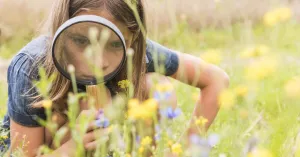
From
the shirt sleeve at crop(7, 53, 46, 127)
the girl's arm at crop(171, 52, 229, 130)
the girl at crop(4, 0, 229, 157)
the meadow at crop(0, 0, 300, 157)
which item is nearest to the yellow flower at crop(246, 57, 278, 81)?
the meadow at crop(0, 0, 300, 157)

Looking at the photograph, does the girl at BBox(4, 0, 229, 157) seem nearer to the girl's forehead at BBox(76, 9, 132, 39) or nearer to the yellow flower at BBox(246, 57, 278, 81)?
the girl's forehead at BBox(76, 9, 132, 39)

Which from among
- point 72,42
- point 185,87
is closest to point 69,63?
point 72,42

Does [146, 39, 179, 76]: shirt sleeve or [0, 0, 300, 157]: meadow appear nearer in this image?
[0, 0, 300, 157]: meadow

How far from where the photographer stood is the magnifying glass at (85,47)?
1.68 meters

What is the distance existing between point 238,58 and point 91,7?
3191 millimetres

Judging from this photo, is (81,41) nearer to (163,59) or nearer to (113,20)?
(113,20)

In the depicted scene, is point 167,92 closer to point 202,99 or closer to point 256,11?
point 202,99

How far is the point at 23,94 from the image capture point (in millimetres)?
2135

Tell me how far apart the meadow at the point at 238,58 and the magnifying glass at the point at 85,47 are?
0.86ft

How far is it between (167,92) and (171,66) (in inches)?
43.1

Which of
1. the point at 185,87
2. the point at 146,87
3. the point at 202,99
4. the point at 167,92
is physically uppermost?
the point at 167,92

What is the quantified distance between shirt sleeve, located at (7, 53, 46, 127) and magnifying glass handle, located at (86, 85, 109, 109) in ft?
0.85

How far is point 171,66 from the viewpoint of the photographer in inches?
100

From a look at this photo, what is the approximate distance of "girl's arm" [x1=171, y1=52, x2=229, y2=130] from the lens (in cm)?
253
